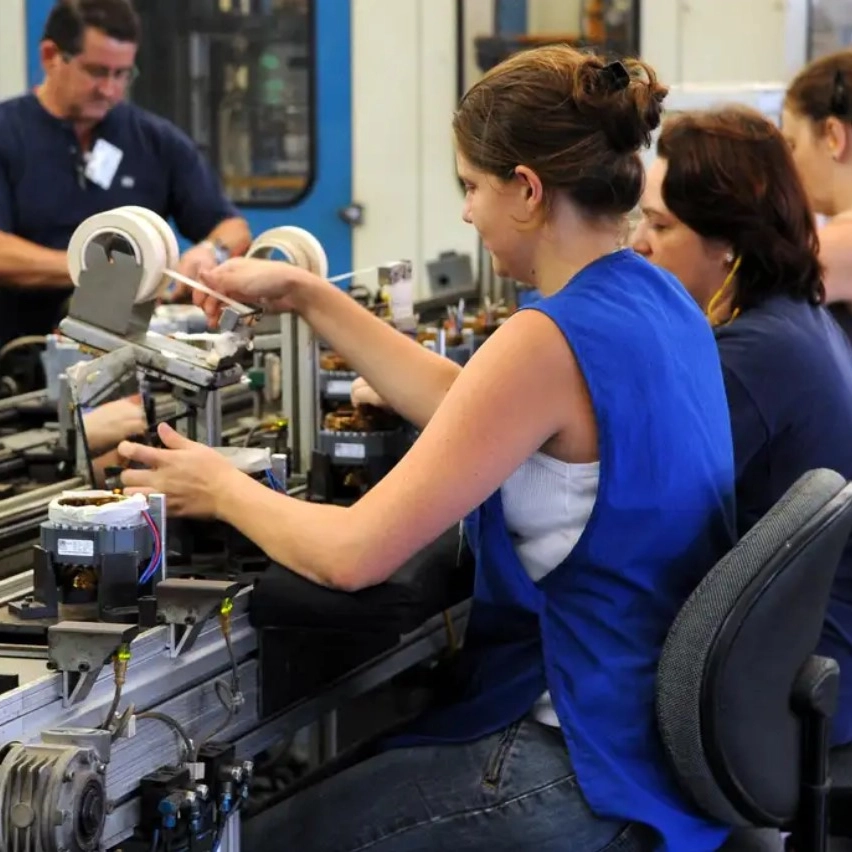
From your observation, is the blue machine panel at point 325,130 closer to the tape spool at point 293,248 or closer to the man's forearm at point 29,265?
the man's forearm at point 29,265

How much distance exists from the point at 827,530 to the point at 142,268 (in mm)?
798

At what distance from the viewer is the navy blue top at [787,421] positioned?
1827 mm

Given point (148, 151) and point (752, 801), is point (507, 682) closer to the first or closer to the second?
point (752, 801)

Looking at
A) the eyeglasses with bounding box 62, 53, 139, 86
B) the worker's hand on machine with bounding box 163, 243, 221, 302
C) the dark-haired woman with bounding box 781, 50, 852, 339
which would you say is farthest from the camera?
the eyeglasses with bounding box 62, 53, 139, 86

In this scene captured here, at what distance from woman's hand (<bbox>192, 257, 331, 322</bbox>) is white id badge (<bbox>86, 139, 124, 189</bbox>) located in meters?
1.56

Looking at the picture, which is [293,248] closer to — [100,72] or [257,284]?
[257,284]

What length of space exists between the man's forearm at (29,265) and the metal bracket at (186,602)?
71.9 inches

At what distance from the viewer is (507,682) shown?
1.64m

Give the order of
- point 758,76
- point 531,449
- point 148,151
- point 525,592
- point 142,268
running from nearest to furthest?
1. point 531,449
2. point 525,592
3. point 142,268
4. point 148,151
5. point 758,76

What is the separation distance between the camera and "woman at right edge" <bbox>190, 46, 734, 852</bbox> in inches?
59.1

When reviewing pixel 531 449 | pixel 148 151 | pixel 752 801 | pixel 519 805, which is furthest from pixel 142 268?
pixel 148 151

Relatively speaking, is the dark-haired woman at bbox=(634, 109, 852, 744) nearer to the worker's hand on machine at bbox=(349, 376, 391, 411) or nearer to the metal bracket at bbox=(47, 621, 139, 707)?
the worker's hand on machine at bbox=(349, 376, 391, 411)

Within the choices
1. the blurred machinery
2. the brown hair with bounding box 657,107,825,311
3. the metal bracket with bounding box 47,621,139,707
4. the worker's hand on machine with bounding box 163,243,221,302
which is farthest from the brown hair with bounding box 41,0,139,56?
the metal bracket with bounding box 47,621,139,707

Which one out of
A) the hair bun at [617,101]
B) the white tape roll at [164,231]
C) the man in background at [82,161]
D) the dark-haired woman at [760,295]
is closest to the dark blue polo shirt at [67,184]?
the man in background at [82,161]
